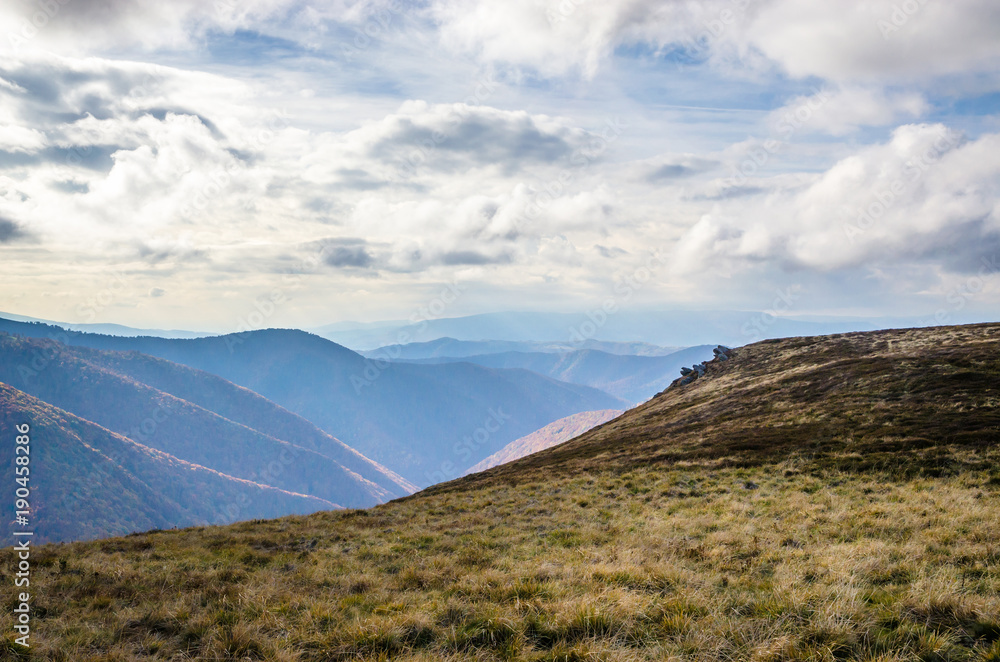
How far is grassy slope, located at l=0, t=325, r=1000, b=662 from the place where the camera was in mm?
6316

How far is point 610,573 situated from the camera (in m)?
8.95

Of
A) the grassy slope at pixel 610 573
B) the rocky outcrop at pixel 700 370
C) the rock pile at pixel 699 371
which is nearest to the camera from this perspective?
the grassy slope at pixel 610 573

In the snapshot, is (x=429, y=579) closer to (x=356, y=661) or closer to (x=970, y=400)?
(x=356, y=661)

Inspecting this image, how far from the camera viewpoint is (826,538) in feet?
36.3

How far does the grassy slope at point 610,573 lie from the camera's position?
632cm

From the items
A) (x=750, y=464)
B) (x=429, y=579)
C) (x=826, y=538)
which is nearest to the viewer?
(x=429, y=579)

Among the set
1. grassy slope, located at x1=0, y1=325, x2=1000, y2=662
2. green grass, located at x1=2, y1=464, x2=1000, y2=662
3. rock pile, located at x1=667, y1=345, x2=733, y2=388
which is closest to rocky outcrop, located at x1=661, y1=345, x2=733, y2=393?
rock pile, located at x1=667, y1=345, x2=733, y2=388

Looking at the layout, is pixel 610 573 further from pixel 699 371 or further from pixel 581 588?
pixel 699 371

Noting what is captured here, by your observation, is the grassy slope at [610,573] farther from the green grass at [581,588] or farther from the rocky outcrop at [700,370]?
the rocky outcrop at [700,370]

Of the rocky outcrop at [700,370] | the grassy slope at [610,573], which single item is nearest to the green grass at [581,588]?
the grassy slope at [610,573]

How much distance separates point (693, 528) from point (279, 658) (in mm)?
11556

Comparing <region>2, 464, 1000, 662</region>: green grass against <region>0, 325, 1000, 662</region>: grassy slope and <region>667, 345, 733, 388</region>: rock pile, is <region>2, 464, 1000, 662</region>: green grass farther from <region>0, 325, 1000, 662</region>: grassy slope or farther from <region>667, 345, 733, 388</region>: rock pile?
<region>667, 345, 733, 388</region>: rock pile

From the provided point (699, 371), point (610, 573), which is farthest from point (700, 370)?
point (610, 573)

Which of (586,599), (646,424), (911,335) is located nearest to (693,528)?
(586,599)
